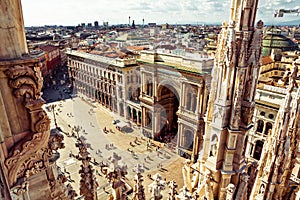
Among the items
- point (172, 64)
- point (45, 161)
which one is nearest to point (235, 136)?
point (45, 161)

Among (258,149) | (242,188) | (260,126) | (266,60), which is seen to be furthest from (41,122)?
(266,60)

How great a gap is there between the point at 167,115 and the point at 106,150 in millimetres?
10837

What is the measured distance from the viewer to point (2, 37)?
100 inches

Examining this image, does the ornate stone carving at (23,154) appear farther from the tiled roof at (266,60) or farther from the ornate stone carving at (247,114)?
the tiled roof at (266,60)

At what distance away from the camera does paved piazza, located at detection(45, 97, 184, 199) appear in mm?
24578

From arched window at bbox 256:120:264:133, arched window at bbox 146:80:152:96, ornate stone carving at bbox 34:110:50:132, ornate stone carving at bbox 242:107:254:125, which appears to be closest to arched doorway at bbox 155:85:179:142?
arched window at bbox 146:80:152:96

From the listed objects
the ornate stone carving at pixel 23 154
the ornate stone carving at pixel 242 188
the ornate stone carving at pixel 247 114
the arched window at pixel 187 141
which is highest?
the ornate stone carving at pixel 23 154

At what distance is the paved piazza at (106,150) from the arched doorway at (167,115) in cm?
190

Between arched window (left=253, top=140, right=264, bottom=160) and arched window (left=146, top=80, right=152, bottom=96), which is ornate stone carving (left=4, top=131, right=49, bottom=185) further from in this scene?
arched window (left=146, top=80, right=152, bottom=96)

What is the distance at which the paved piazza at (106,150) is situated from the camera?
24.6m

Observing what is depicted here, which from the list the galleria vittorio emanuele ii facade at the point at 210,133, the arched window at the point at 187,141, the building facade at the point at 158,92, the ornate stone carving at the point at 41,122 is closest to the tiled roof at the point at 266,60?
the galleria vittorio emanuele ii facade at the point at 210,133

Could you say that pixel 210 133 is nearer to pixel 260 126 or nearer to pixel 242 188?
pixel 242 188

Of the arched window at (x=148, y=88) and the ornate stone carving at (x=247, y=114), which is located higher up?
the ornate stone carving at (x=247, y=114)

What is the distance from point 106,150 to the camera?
2994cm
